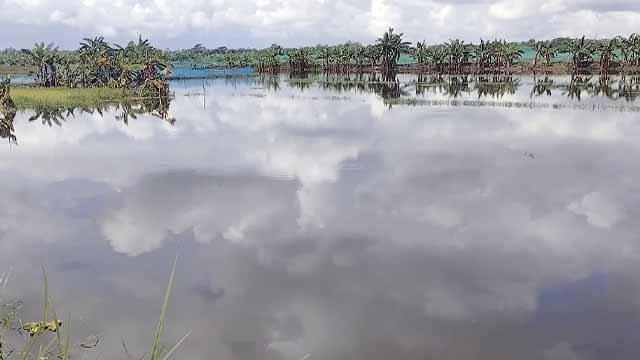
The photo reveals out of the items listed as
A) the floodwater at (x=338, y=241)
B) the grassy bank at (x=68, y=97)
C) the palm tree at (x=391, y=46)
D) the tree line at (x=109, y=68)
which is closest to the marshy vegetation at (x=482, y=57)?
the palm tree at (x=391, y=46)

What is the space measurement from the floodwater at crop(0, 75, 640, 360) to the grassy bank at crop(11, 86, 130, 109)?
66.6ft

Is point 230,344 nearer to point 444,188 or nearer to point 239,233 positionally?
point 239,233

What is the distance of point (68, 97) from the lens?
52562 millimetres

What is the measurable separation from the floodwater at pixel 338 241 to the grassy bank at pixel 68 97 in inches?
800

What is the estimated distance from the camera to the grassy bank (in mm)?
49844

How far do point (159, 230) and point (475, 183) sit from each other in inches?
434

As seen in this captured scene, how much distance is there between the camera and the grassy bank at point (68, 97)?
164 ft

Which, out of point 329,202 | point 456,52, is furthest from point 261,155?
point 456,52

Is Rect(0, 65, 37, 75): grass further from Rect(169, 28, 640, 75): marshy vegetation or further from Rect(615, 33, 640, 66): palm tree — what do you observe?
Rect(615, 33, 640, 66): palm tree

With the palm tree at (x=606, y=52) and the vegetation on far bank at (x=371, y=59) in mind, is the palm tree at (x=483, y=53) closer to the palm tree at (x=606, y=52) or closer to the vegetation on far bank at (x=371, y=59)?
the vegetation on far bank at (x=371, y=59)

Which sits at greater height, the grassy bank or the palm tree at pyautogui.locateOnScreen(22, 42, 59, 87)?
the palm tree at pyautogui.locateOnScreen(22, 42, 59, 87)

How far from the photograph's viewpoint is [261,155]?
2581cm

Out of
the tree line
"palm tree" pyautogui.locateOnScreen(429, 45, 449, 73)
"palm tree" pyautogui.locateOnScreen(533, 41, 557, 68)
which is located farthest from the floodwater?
"palm tree" pyautogui.locateOnScreen(429, 45, 449, 73)

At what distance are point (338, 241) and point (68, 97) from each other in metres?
45.8
